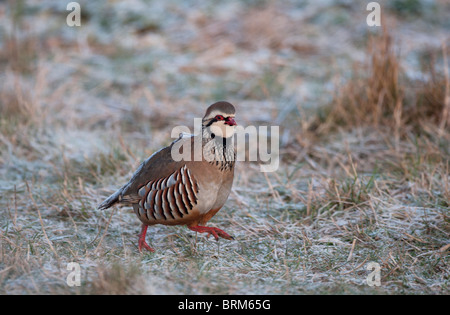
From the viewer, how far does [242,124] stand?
251 inches

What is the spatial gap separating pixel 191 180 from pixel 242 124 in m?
2.95

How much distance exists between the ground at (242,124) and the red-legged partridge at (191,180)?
0.29m

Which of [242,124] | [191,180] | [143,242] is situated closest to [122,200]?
[143,242]

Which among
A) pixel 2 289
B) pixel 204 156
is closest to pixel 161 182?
pixel 204 156

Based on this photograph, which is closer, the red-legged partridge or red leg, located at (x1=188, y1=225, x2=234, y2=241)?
the red-legged partridge

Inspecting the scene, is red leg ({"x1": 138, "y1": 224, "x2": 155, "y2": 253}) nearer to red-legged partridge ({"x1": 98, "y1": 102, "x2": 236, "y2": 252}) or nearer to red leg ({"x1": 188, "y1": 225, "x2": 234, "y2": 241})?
red-legged partridge ({"x1": 98, "y1": 102, "x2": 236, "y2": 252})

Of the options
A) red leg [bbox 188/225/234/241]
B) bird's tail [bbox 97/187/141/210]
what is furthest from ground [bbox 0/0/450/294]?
bird's tail [bbox 97/187/141/210]

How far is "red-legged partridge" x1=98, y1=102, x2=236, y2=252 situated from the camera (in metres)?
3.49

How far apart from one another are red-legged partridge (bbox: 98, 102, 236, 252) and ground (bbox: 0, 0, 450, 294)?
29 centimetres

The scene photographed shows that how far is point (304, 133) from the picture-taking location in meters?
5.68

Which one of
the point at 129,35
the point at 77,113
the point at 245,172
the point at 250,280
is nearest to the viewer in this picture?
the point at 250,280

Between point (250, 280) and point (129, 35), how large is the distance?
670 cm

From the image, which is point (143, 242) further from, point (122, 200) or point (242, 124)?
point (242, 124)

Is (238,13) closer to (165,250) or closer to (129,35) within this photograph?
(129,35)
